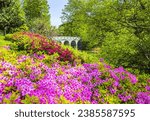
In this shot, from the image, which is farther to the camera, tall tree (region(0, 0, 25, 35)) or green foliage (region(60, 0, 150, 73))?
tall tree (region(0, 0, 25, 35))

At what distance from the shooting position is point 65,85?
9.77 m

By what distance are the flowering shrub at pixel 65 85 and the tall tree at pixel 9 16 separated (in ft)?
113

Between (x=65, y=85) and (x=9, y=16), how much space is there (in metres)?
37.2

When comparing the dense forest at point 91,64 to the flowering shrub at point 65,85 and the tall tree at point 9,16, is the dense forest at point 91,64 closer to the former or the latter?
the flowering shrub at point 65,85

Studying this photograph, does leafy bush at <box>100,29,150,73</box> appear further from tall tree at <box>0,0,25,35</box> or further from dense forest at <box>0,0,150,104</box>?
tall tree at <box>0,0,25,35</box>

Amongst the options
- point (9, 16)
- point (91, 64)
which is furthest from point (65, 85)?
point (9, 16)

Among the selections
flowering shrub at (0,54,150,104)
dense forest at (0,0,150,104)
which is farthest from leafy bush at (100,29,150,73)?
flowering shrub at (0,54,150,104)

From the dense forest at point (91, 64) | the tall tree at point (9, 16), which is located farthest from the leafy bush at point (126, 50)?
the tall tree at point (9, 16)

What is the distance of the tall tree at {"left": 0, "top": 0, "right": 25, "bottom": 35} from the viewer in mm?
45094

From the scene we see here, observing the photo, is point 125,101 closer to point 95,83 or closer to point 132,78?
point 95,83

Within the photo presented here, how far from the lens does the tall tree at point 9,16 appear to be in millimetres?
45094

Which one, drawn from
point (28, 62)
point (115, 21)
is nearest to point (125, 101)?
point (28, 62)

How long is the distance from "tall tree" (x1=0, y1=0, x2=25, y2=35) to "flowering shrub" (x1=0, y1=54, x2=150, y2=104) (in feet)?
113

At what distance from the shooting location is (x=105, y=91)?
32.7 feet
